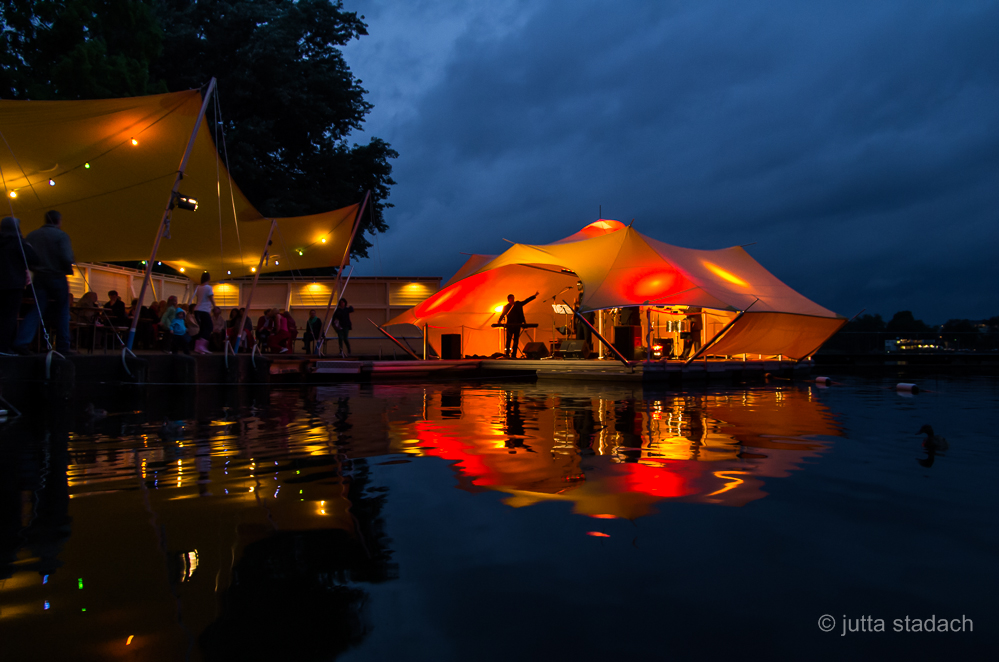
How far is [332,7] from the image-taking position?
26.9 metres

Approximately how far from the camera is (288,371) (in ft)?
38.8

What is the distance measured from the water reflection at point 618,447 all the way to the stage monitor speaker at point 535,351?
424 inches

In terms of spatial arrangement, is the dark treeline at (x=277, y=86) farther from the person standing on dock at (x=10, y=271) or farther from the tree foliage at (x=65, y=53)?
the person standing on dock at (x=10, y=271)

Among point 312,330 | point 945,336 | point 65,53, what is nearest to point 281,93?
point 65,53

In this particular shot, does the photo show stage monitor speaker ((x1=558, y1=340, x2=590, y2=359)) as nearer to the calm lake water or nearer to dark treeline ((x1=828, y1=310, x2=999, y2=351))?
the calm lake water

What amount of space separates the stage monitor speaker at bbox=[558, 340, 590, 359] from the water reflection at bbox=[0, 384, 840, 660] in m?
10.3

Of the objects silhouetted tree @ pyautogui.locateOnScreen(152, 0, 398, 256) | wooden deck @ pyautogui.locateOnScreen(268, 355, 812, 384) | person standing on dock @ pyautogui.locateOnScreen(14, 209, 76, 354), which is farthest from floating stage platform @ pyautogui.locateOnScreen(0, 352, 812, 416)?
silhouetted tree @ pyautogui.locateOnScreen(152, 0, 398, 256)

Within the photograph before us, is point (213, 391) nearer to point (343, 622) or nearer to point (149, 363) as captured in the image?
point (149, 363)

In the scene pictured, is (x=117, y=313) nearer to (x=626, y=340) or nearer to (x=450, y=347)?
(x=450, y=347)

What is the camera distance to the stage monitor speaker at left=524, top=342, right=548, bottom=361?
749 inches

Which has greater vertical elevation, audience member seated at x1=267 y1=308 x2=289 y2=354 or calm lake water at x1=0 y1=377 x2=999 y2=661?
audience member seated at x1=267 y1=308 x2=289 y2=354

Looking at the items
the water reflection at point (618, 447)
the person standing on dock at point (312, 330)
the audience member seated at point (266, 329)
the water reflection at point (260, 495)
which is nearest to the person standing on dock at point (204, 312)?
the audience member seated at point (266, 329)

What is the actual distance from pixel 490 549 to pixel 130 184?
10.9 m

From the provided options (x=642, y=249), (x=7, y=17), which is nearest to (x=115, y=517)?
(x=642, y=249)
